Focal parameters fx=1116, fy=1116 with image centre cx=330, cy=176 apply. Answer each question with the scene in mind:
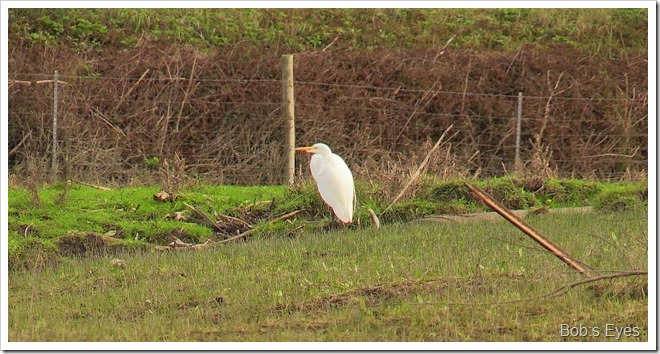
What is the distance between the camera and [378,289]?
7.41 meters

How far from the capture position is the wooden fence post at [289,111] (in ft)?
44.7

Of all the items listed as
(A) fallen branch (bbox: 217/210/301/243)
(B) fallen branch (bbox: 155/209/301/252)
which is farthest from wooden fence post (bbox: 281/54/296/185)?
(B) fallen branch (bbox: 155/209/301/252)

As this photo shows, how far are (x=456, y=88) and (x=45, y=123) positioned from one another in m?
6.14

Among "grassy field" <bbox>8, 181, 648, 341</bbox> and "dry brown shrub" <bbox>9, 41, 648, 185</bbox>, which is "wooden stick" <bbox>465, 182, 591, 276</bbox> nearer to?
"grassy field" <bbox>8, 181, 648, 341</bbox>

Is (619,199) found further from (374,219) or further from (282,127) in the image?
(282,127)

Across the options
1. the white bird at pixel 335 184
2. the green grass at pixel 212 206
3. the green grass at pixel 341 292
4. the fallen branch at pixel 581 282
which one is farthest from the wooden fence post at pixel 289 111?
the fallen branch at pixel 581 282

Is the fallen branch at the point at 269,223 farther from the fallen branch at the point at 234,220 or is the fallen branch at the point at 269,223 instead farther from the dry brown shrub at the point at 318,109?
the dry brown shrub at the point at 318,109

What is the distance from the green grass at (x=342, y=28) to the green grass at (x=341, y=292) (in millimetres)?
8880

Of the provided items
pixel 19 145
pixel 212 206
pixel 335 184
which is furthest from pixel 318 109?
pixel 335 184

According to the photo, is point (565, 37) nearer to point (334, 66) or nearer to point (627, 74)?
point (627, 74)

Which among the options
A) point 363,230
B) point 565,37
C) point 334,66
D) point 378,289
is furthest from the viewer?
point 565,37

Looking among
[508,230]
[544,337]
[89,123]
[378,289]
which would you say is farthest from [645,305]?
[89,123]

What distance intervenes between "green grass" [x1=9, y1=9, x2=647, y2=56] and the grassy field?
8.68m

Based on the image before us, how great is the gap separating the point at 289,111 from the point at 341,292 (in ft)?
22.1
